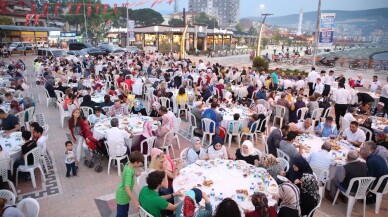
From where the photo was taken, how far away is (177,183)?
15.5 ft

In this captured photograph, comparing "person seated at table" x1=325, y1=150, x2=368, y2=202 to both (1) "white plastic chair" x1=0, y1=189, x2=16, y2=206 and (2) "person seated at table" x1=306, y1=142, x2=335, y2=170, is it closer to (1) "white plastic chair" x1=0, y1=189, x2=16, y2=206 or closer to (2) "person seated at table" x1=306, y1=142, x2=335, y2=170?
(2) "person seated at table" x1=306, y1=142, x2=335, y2=170

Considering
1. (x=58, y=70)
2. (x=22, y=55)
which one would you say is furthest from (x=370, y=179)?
(x=22, y=55)

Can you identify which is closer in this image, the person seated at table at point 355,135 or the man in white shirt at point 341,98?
the person seated at table at point 355,135

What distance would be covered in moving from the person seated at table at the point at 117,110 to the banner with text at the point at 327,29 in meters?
11.3

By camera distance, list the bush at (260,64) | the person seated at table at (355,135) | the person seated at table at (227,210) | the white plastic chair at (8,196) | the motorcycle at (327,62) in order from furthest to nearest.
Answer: the motorcycle at (327,62)
the bush at (260,64)
the person seated at table at (355,135)
the white plastic chair at (8,196)
the person seated at table at (227,210)

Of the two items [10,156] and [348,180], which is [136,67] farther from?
[348,180]

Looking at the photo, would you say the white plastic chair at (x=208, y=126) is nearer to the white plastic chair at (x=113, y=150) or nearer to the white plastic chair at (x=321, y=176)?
the white plastic chair at (x=113, y=150)

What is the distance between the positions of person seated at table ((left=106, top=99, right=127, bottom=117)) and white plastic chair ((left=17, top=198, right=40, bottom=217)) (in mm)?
4785

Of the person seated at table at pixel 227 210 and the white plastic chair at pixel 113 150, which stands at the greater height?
the person seated at table at pixel 227 210

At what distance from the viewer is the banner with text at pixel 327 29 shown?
14.5m

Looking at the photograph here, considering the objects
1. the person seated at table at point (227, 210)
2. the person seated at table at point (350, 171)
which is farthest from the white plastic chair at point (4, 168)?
the person seated at table at point (350, 171)

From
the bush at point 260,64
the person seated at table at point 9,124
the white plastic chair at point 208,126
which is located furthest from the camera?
the bush at point 260,64

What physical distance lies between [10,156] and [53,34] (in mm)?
51896

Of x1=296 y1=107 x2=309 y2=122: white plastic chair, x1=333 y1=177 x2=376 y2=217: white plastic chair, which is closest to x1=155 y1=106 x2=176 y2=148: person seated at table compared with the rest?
x1=333 y1=177 x2=376 y2=217: white plastic chair
